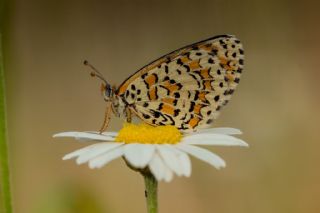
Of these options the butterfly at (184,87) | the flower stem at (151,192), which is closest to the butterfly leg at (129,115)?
the butterfly at (184,87)

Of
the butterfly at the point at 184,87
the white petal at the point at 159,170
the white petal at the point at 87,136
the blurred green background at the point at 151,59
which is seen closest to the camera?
the white petal at the point at 159,170

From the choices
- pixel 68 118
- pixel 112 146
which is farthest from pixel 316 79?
pixel 112 146

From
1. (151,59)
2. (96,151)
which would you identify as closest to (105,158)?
(96,151)

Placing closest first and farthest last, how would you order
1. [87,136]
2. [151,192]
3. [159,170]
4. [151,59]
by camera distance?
[159,170], [151,192], [87,136], [151,59]

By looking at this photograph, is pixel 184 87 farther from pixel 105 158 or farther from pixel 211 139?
pixel 105 158

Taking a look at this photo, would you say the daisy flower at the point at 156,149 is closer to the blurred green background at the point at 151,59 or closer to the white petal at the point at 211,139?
the white petal at the point at 211,139

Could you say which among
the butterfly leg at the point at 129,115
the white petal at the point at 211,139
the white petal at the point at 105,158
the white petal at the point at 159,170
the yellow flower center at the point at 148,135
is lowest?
the white petal at the point at 159,170
